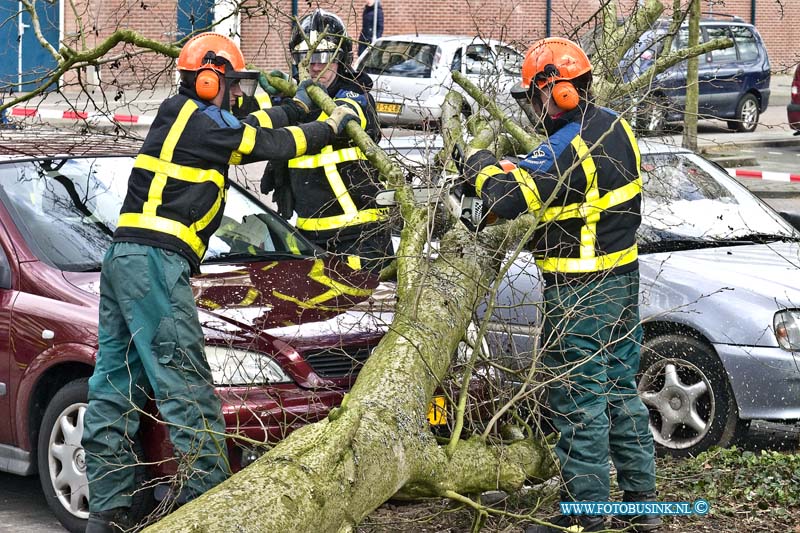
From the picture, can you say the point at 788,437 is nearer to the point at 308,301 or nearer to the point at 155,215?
the point at 308,301

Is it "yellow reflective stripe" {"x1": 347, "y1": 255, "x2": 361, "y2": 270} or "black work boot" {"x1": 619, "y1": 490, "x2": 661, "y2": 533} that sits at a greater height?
"yellow reflective stripe" {"x1": 347, "y1": 255, "x2": 361, "y2": 270}

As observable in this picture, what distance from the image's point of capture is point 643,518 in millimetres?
5016

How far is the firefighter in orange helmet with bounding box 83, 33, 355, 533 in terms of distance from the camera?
487cm

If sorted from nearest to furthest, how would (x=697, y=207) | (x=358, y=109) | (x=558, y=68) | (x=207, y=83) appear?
(x=558, y=68), (x=207, y=83), (x=358, y=109), (x=697, y=207)

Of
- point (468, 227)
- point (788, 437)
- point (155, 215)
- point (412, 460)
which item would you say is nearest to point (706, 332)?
point (788, 437)

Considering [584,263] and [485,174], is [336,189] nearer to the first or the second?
[485,174]

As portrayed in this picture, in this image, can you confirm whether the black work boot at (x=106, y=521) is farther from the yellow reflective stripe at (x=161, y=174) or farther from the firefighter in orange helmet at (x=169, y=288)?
the yellow reflective stripe at (x=161, y=174)

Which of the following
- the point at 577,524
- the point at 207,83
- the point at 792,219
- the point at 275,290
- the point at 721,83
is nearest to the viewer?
the point at 577,524

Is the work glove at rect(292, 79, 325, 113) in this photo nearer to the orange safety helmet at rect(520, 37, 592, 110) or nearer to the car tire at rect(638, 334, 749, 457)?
the orange safety helmet at rect(520, 37, 592, 110)

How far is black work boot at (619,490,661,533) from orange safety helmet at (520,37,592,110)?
1.62m

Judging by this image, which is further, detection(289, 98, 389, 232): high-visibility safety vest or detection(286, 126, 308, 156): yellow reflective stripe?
detection(289, 98, 389, 232): high-visibility safety vest

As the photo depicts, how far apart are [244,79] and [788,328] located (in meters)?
2.95

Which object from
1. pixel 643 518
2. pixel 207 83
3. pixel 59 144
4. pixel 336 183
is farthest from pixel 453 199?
pixel 59 144

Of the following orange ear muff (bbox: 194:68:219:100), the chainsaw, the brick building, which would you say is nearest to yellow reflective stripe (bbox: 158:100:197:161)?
orange ear muff (bbox: 194:68:219:100)
